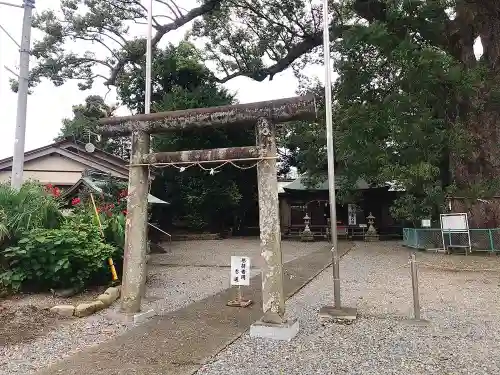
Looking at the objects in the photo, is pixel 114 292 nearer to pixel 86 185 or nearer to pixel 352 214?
pixel 86 185

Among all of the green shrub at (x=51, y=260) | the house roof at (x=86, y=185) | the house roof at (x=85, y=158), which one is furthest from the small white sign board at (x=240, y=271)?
the house roof at (x=85, y=158)

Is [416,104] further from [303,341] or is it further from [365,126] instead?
[303,341]

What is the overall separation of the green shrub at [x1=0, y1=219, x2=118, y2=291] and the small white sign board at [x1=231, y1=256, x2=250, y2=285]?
9.05ft

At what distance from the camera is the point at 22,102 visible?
30.0ft

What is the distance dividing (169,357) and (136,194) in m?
2.59

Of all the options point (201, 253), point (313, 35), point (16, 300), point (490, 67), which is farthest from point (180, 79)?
point (16, 300)

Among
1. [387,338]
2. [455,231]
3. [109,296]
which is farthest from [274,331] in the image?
[455,231]

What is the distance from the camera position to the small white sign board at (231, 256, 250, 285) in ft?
21.6

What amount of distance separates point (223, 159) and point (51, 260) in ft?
13.1

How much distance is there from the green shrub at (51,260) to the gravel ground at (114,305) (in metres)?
0.34

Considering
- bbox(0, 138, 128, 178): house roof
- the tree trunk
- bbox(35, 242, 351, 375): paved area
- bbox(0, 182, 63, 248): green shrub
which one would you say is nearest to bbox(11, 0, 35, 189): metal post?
bbox(0, 182, 63, 248): green shrub

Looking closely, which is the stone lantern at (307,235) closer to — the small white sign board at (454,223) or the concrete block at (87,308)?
the small white sign board at (454,223)

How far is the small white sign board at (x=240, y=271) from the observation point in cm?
659

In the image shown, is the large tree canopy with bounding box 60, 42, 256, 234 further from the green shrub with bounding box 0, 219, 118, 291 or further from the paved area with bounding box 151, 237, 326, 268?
the green shrub with bounding box 0, 219, 118, 291
